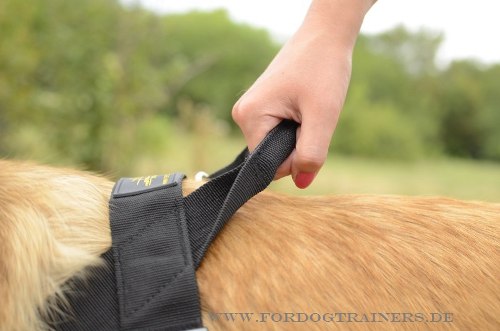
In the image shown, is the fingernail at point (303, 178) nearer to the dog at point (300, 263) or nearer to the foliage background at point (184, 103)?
the dog at point (300, 263)

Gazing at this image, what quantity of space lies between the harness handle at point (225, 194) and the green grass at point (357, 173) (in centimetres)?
376

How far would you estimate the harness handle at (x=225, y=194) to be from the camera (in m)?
1.10

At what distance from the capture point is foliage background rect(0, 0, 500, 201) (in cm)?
577

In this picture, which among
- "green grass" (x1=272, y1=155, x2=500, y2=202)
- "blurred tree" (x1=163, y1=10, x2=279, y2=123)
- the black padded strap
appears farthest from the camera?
"blurred tree" (x1=163, y1=10, x2=279, y2=123)

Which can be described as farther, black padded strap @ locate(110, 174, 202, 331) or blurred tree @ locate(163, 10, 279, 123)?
blurred tree @ locate(163, 10, 279, 123)

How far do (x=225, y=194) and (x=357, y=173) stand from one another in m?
9.36

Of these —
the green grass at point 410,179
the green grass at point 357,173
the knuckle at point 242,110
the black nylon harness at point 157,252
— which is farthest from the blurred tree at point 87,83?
the green grass at point 410,179

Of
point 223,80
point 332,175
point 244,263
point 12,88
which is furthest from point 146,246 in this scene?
point 223,80

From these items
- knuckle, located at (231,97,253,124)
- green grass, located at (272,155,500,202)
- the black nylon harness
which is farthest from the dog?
green grass, located at (272,155,500,202)

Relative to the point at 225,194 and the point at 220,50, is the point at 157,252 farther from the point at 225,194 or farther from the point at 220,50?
the point at 220,50

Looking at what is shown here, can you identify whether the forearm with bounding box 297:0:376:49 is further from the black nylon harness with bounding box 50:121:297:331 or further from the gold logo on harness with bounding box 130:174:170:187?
the gold logo on harness with bounding box 130:174:170:187

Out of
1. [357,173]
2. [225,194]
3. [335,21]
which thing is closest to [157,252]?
[225,194]

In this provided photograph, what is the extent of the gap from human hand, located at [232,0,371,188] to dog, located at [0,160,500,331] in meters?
0.15

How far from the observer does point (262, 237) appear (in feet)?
3.67
